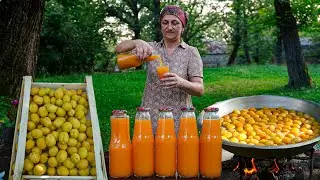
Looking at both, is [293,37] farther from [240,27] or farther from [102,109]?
[240,27]


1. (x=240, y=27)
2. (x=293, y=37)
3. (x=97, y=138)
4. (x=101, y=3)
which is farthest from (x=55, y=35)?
(x=97, y=138)

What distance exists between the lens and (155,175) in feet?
8.41

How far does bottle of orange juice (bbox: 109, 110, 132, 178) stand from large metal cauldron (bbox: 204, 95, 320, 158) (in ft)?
2.18

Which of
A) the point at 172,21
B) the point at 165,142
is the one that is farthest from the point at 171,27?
the point at 165,142

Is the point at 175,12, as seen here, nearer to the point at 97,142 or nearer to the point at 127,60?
the point at 127,60

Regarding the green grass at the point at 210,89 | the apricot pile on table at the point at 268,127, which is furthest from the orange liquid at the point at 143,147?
the green grass at the point at 210,89

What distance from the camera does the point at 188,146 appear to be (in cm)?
246

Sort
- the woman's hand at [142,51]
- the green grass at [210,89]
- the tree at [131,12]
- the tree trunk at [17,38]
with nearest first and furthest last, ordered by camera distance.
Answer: the woman's hand at [142,51]
the tree trunk at [17,38]
the green grass at [210,89]
the tree at [131,12]

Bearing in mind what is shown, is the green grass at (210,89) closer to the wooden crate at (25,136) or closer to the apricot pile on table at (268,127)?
the apricot pile on table at (268,127)

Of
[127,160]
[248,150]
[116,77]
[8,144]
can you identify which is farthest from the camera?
[116,77]

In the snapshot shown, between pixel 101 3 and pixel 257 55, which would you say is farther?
pixel 257 55

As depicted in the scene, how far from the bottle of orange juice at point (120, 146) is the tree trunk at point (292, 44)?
11.1 m

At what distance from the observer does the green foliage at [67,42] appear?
18.5 meters

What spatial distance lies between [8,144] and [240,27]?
88.9ft
